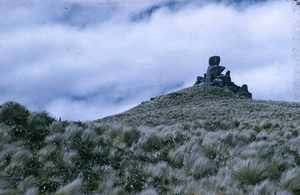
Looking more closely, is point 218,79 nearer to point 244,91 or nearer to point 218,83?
point 218,83

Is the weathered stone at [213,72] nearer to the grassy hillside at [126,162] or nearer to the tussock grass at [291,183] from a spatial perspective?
the grassy hillside at [126,162]

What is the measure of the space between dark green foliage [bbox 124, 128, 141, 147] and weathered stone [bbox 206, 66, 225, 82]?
251ft

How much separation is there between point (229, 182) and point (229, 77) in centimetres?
8266

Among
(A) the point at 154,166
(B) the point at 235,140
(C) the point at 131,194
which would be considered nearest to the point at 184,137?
(B) the point at 235,140

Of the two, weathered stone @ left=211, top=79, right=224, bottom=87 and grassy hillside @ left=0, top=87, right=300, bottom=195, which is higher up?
weathered stone @ left=211, top=79, right=224, bottom=87

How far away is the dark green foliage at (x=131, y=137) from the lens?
9.86 m

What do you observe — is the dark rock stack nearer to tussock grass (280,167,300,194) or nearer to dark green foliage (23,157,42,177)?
tussock grass (280,167,300,194)

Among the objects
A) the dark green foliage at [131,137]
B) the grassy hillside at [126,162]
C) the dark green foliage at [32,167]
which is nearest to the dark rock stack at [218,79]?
the grassy hillside at [126,162]

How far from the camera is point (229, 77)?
8556cm

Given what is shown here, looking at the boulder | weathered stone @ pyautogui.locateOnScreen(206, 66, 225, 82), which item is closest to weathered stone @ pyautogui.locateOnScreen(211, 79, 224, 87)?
weathered stone @ pyautogui.locateOnScreen(206, 66, 225, 82)

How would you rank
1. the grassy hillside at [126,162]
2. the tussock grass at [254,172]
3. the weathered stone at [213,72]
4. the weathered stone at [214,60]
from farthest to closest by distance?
the weathered stone at [214,60] → the weathered stone at [213,72] → the tussock grass at [254,172] → the grassy hillside at [126,162]

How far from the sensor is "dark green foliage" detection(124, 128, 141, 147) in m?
9.86

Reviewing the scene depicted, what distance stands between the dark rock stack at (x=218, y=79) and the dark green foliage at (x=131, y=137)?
72536 mm

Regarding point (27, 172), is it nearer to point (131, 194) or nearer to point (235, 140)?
point (131, 194)
